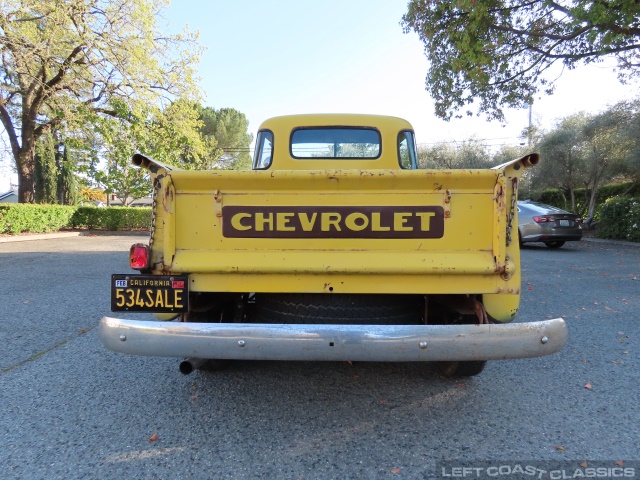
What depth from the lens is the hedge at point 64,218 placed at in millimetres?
15125

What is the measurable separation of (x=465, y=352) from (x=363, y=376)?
128 cm

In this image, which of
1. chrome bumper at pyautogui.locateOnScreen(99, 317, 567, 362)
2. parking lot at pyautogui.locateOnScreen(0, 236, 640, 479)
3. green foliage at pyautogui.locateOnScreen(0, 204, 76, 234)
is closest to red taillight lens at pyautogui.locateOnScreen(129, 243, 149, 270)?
chrome bumper at pyautogui.locateOnScreen(99, 317, 567, 362)

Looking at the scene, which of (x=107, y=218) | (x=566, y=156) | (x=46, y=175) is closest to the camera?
(x=566, y=156)

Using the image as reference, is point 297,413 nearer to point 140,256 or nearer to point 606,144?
point 140,256

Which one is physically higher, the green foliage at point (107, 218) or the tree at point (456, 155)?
the tree at point (456, 155)

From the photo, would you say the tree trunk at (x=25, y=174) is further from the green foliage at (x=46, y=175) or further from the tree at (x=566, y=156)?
the tree at (x=566, y=156)

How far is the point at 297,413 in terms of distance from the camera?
2.62 m

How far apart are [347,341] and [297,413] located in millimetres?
901

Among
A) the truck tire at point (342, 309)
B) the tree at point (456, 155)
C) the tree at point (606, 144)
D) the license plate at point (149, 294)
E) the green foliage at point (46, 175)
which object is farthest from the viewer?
the tree at point (456, 155)

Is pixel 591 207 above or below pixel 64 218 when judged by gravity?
above

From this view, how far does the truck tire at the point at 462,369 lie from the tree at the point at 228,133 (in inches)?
1461

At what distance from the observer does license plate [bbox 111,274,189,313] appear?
231 centimetres

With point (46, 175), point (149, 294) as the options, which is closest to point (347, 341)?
point (149, 294)

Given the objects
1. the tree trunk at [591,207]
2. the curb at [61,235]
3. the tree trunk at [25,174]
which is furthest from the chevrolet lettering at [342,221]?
the tree trunk at [25,174]
